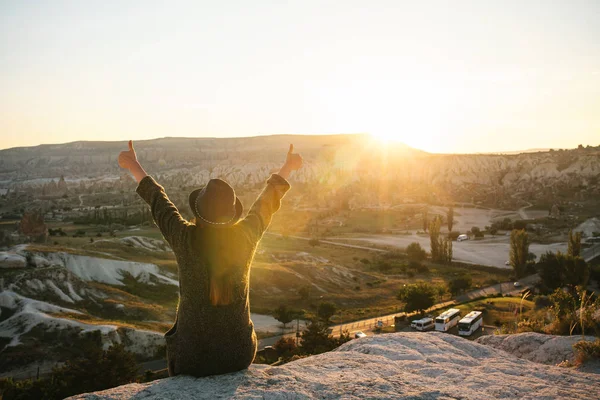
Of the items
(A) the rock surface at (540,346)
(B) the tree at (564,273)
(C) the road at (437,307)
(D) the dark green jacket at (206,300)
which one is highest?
(D) the dark green jacket at (206,300)

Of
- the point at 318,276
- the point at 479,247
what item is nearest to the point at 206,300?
the point at 318,276

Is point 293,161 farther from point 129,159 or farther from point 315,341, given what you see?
point 315,341

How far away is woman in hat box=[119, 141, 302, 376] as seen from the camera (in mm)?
2816

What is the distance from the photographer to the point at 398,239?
227 ft

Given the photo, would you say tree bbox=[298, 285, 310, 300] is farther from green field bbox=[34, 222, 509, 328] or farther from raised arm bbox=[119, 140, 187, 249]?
raised arm bbox=[119, 140, 187, 249]

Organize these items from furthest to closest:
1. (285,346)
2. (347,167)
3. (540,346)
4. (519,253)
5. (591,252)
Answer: (347,167) → (591,252) → (519,253) → (285,346) → (540,346)

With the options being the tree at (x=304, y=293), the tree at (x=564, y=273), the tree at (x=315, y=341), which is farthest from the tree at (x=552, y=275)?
the tree at (x=315, y=341)

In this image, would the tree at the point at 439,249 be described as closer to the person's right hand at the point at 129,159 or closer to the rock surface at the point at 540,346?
the rock surface at the point at 540,346

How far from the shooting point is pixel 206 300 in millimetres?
2855

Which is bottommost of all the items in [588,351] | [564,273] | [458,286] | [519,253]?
[458,286]

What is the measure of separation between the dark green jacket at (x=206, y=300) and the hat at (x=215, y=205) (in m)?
0.06

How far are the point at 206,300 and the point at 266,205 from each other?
2.69ft

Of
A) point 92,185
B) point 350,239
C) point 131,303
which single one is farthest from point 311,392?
point 92,185

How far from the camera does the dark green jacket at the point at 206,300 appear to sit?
2.83 metres
